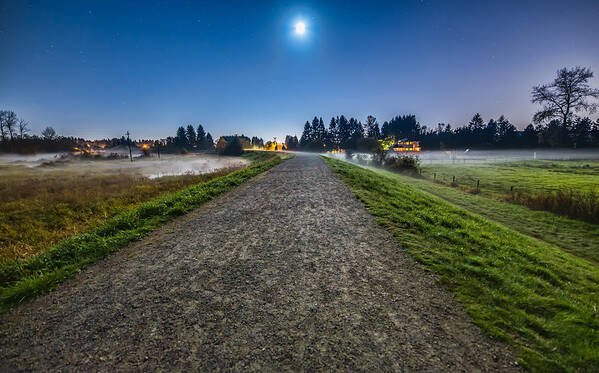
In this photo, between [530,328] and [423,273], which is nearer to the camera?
[530,328]

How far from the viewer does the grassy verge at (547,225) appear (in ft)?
30.5

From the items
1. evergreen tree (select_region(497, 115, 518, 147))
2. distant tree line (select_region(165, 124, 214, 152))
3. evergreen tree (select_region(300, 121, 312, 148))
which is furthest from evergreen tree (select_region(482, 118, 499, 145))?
Answer: distant tree line (select_region(165, 124, 214, 152))

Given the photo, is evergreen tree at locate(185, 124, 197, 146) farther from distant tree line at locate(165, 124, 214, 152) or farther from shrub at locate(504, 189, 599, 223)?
shrub at locate(504, 189, 599, 223)

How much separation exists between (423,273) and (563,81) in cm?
5271

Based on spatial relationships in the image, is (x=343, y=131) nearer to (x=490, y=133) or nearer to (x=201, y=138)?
(x=490, y=133)

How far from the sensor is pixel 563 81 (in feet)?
113

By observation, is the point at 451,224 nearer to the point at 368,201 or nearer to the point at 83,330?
the point at 368,201

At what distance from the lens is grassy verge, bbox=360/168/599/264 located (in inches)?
365

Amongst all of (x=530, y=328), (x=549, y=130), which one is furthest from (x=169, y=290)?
(x=549, y=130)

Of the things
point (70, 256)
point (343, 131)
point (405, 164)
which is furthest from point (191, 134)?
point (70, 256)

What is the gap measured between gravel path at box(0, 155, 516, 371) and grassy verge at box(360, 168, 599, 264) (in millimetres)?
10179

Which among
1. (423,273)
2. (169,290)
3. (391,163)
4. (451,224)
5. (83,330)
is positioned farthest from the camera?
(391,163)

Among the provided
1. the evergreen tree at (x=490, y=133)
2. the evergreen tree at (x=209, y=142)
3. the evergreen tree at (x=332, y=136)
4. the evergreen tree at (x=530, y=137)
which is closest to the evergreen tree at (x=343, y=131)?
the evergreen tree at (x=332, y=136)

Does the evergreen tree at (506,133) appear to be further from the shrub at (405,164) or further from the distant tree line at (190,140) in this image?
the distant tree line at (190,140)
